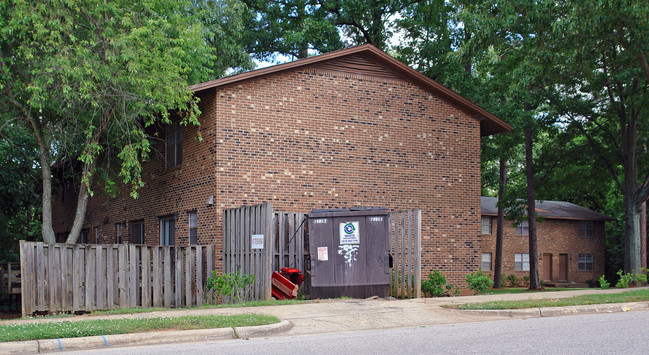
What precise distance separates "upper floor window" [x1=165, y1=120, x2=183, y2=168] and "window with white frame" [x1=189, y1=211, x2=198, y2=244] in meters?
1.73

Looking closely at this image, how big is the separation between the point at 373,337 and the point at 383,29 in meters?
27.1

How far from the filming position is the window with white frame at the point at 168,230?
62.4 feet

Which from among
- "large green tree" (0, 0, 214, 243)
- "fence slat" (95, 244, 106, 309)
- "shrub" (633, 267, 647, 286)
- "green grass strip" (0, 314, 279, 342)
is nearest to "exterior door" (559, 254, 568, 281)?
"shrub" (633, 267, 647, 286)

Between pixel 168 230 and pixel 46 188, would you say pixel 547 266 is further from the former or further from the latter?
pixel 46 188

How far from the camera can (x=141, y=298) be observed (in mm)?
14430

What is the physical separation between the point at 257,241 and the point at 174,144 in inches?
238

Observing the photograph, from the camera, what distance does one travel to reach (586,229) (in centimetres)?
4100

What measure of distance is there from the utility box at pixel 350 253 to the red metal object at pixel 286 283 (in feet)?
1.60

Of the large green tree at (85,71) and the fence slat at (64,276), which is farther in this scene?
the large green tree at (85,71)

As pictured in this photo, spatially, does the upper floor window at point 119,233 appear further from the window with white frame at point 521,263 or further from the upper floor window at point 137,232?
the window with white frame at point 521,263

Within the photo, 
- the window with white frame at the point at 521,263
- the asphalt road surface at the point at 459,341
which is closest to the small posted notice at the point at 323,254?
the asphalt road surface at the point at 459,341

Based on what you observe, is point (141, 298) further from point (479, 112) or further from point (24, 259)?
point (479, 112)

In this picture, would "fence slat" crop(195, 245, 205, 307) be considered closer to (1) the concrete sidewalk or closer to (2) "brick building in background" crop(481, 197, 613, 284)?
(1) the concrete sidewalk

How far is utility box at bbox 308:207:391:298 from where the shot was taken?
Result: 47.1ft
